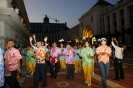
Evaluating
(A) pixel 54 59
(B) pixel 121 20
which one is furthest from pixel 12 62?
(B) pixel 121 20

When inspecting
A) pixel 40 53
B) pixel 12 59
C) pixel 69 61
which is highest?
pixel 40 53

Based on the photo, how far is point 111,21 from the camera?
42688 mm

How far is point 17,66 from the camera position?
15.6 ft

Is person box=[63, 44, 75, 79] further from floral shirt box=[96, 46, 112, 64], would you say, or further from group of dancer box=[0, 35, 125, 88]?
floral shirt box=[96, 46, 112, 64]

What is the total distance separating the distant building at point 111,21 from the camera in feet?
115

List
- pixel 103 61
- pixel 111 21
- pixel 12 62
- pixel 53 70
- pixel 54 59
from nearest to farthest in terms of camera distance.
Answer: pixel 12 62, pixel 103 61, pixel 54 59, pixel 53 70, pixel 111 21

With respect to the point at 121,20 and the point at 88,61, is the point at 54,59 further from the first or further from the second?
the point at 121,20

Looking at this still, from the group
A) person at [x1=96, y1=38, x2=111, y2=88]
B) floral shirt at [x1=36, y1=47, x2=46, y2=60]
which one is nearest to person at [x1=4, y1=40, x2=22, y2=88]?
floral shirt at [x1=36, y1=47, x2=46, y2=60]

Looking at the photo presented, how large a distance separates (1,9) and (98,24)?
4276cm

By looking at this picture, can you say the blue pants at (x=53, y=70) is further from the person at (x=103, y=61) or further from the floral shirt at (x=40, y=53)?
the person at (x=103, y=61)

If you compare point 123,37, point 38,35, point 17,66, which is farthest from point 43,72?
point 38,35

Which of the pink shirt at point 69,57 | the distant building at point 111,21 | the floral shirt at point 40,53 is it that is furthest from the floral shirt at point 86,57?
the distant building at point 111,21

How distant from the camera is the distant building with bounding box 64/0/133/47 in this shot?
35.1 metres

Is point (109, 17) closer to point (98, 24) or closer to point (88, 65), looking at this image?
point (98, 24)
